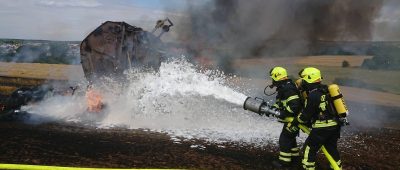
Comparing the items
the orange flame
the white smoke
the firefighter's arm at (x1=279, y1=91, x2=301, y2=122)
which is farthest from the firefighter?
the orange flame

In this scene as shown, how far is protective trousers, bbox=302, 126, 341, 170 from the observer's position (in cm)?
616

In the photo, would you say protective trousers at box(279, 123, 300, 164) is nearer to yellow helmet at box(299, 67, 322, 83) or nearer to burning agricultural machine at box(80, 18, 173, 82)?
yellow helmet at box(299, 67, 322, 83)

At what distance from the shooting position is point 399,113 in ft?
47.2

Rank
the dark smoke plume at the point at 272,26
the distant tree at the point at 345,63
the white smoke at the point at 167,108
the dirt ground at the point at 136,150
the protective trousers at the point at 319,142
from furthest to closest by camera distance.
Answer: the distant tree at the point at 345,63
the dark smoke plume at the point at 272,26
the white smoke at the point at 167,108
the dirt ground at the point at 136,150
the protective trousers at the point at 319,142

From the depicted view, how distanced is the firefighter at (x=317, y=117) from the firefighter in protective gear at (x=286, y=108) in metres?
0.26

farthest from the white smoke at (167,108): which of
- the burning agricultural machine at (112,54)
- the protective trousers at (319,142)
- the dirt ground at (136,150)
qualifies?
the protective trousers at (319,142)

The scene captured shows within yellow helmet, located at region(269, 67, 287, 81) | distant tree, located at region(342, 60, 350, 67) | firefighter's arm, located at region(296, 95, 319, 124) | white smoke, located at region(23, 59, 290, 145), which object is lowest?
Result: white smoke, located at region(23, 59, 290, 145)

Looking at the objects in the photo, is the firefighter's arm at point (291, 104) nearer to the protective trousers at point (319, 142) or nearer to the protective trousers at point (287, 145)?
the protective trousers at point (287, 145)

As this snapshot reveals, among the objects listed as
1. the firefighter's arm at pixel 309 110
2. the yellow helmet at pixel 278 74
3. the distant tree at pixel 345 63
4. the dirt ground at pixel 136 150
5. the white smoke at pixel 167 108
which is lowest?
the dirt ground at pixel 136 150

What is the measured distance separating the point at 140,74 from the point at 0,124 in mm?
3910

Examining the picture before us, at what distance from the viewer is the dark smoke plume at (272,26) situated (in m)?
14.0

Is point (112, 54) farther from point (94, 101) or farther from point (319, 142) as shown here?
point (319, 142)

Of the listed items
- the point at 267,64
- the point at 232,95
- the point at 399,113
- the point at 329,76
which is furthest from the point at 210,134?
the point at 329,76

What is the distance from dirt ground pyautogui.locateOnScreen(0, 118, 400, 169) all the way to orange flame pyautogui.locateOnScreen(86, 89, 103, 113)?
1.21 meters
